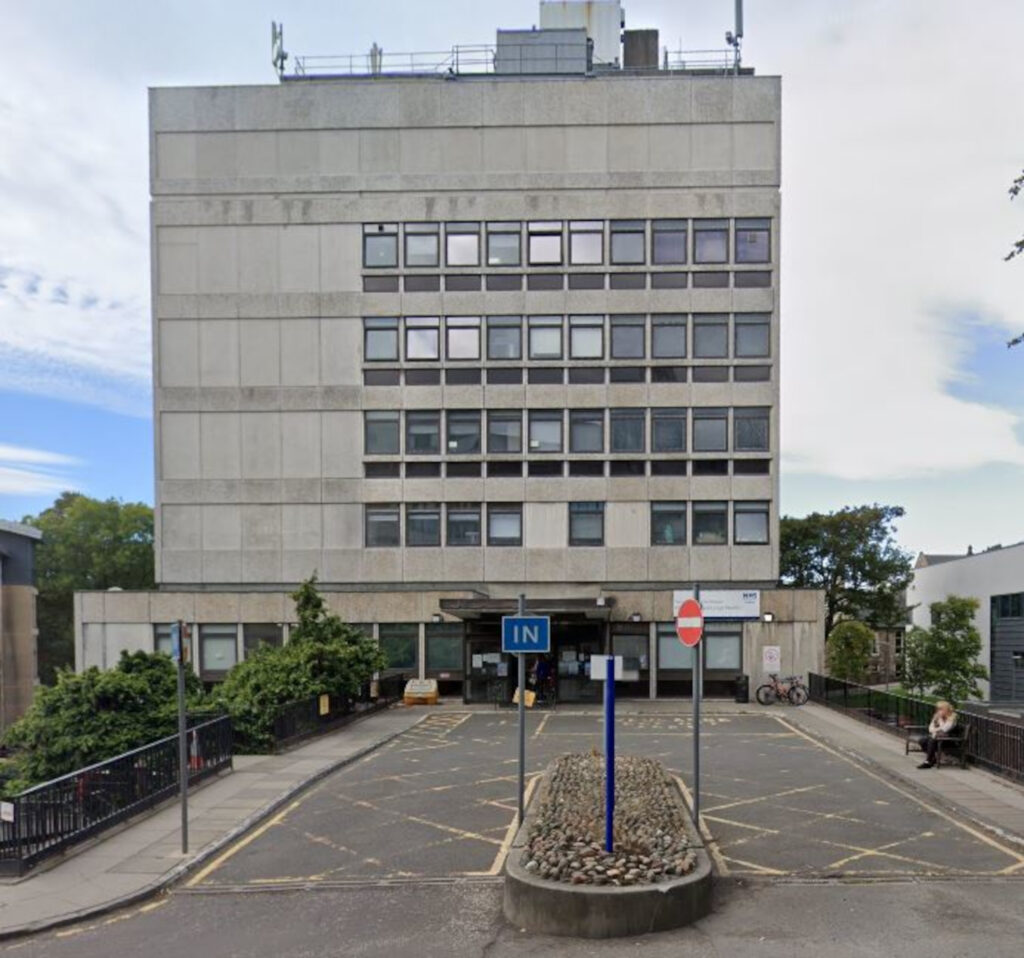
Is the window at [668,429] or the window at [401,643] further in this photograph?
the window at [668,429]

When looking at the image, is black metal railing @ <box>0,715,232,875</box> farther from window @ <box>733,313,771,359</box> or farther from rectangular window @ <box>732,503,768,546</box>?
→ window @ <box>733,313,771,359</box>

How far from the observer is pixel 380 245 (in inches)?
1415

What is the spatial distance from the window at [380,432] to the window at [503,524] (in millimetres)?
4642

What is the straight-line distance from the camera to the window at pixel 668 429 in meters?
35.0

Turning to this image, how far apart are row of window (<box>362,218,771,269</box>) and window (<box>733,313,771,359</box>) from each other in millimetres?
2321

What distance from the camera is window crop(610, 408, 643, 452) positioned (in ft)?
115

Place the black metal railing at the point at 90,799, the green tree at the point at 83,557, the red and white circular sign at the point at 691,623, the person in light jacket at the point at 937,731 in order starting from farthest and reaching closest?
the green tree at the point at 83,557 < the person in light jacket at the point at 937,731 < the red and white circular sign at the point at 691,623 < the black metal railing at the point at 90,799

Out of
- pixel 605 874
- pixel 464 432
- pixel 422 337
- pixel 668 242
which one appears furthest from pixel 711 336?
pixel 605 874

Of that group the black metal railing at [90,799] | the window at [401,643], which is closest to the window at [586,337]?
the window at [401,643]

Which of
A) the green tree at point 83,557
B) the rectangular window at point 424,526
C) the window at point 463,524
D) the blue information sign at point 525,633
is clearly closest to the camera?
the blue information sign at point 525,633

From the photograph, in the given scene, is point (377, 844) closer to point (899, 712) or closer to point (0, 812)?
point (0, 812)

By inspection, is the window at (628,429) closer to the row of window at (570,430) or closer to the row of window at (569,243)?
the row of window at (570,430)

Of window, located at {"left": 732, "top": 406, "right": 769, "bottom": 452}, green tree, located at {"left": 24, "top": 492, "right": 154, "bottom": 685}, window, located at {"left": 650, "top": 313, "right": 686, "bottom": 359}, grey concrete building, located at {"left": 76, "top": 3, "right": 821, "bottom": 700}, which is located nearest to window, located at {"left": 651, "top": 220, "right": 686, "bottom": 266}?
grey concrete building, located at {"left": 76, "top": 3, "right": 821, "bottom": 700}

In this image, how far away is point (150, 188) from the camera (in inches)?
1436
